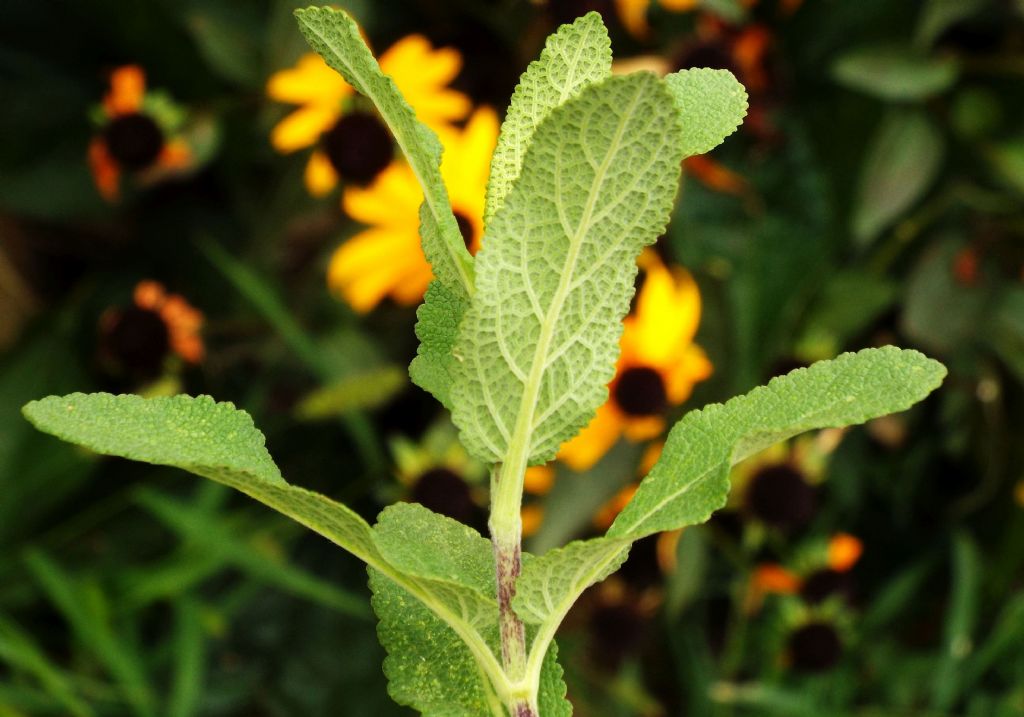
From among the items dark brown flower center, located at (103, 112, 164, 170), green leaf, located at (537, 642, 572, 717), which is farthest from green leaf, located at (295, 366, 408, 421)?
green leaf, located at (537, 642, 572, 717)

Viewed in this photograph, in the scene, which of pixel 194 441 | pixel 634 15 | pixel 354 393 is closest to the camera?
pixel 194 441

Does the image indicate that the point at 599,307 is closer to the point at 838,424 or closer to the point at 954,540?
the point at 838,424

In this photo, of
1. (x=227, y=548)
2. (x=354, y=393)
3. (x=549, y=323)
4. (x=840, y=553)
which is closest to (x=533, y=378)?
(x=549, y=323)

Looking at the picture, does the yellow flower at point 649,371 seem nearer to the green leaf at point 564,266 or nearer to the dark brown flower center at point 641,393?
the dark brown flower center at point 641,393

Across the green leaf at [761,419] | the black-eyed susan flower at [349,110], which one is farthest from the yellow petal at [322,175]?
the green leaf at [761,419]

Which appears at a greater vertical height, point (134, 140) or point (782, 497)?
point (134, 140)

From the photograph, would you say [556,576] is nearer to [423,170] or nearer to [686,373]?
[423,170]

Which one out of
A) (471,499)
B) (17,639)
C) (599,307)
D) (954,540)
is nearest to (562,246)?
(599,307)
